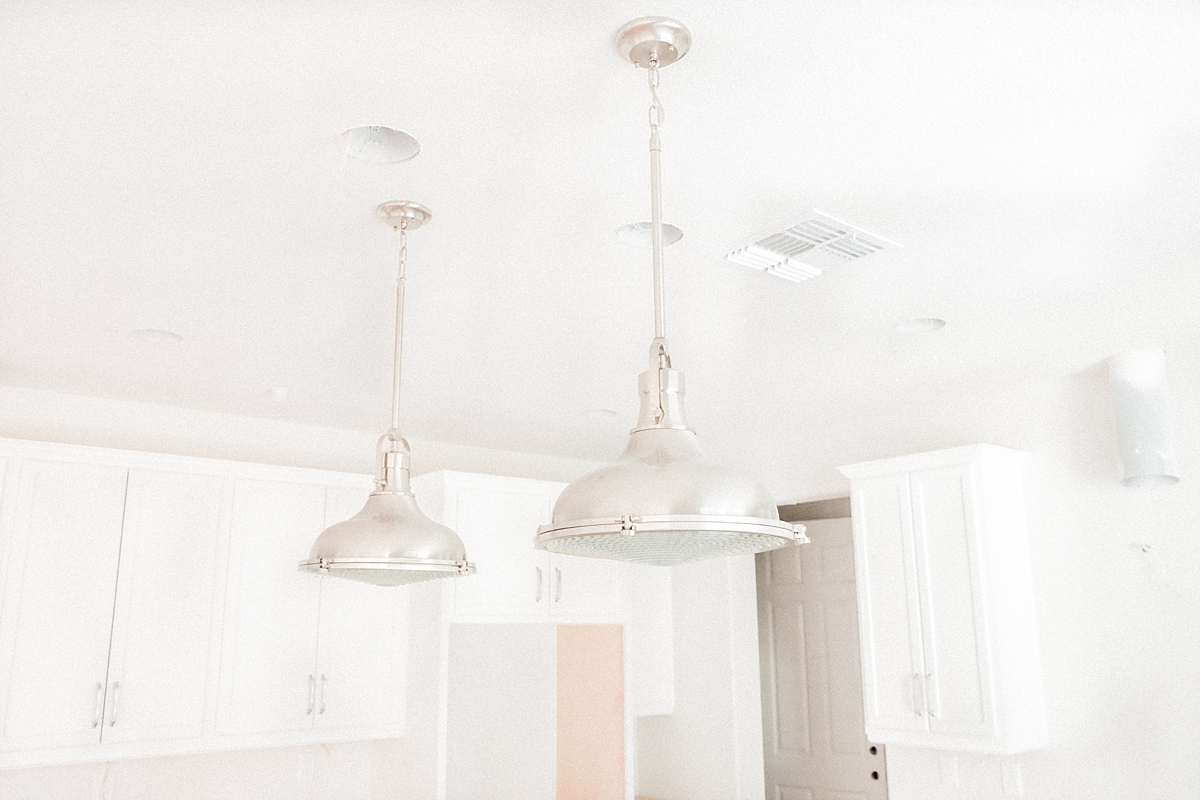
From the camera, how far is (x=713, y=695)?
4.81 m

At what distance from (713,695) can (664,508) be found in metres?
3.87

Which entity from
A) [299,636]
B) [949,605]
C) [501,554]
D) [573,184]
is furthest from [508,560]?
[573,184]

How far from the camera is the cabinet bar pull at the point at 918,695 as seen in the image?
11.6ft

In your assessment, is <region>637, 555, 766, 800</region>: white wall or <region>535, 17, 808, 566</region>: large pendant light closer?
<region>535, 17, 808, 566</region>: large pendant light

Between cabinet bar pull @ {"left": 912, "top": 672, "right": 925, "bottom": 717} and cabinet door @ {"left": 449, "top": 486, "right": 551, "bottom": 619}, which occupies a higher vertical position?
cabinet door @ {"left": 449, "top": 486, "right": 551, "bottom": 619}

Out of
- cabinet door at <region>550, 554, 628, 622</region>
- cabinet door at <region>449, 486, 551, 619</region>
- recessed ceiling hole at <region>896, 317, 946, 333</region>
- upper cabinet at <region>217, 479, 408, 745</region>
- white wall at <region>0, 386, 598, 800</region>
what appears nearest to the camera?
recessed ceiling hole at <region>896, 317, 946, 333</region>

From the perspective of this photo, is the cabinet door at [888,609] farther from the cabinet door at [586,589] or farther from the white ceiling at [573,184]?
→ the cabinet door at [586,589]

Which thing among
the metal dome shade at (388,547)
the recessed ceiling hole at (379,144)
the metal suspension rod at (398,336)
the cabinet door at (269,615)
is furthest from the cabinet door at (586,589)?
the recessed ceiling hole at (379,144)

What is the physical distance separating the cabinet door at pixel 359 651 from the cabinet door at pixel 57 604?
836 millimetres

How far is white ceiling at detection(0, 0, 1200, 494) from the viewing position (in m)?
1.57

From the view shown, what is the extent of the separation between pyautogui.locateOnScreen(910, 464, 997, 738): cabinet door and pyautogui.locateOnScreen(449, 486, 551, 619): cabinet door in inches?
66.2

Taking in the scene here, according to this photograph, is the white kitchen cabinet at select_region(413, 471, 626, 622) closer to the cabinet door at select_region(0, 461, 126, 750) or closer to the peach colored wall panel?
the peach colored wall panel

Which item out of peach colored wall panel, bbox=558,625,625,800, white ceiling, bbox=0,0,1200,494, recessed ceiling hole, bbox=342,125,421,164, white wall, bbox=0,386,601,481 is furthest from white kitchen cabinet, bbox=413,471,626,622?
recessed ceiling hole, bbox=342,125,421,164

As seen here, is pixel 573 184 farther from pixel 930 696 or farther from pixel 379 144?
pixel 930 696
